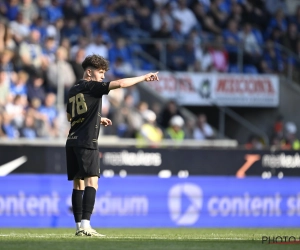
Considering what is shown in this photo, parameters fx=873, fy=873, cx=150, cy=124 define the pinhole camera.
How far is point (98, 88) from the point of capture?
943 centimetres

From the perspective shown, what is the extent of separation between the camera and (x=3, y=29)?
61.9 ft

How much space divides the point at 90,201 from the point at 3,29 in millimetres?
10031

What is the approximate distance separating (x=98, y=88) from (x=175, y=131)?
1103 centimetres

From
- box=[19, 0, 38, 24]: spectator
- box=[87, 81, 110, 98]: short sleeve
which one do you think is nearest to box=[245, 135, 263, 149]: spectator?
box=[19, 0, 38, 24]: spectator

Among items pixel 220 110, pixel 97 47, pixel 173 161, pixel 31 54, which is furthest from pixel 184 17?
pixel 173 161

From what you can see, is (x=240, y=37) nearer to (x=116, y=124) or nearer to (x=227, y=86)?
(x=227, y=86)

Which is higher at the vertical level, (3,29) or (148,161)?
(3,29)

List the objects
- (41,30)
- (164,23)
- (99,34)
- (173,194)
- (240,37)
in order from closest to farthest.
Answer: (173,194) < (41,30) < (99,34) < (164,23) < (240,37)

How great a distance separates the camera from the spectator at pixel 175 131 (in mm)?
20317

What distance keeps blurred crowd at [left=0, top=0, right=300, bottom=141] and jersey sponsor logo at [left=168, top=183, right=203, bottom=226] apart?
11.6ft

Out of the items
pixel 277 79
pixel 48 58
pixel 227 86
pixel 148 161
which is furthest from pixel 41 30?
pixel 277 79

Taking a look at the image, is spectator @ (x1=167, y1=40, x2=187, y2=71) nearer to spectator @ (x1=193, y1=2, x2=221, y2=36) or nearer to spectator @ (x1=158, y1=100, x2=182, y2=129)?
spectator @ (x1=193, y1=2, x2=221, y2=36)

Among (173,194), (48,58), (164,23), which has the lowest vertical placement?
(173,194)

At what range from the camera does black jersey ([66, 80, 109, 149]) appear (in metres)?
9.58
